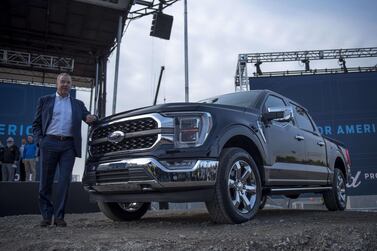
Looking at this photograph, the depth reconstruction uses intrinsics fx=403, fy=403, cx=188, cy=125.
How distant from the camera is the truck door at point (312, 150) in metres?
5.75

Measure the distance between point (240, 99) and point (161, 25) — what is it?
9.94 metres

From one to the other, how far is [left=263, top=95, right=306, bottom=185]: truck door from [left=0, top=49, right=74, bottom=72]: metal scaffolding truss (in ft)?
51.9

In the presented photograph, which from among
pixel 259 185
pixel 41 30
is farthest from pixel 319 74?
pixel 259 185

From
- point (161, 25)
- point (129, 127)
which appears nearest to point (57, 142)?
point (129, 127)

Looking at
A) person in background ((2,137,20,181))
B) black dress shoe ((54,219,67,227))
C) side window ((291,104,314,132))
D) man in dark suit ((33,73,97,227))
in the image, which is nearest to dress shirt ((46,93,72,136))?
man in dark suit ((33,73,97,227))

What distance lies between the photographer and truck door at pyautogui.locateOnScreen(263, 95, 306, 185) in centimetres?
481

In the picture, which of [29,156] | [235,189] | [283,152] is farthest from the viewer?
[29,156]

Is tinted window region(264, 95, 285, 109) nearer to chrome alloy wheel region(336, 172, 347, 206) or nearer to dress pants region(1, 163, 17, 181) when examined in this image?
chrome alloy wheel region(336, 172, 347, 206)

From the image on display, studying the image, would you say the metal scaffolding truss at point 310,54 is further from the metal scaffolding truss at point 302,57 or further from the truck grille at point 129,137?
the truck grille at point 129,137

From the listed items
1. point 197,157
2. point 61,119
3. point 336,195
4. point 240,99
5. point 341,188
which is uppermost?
point 240,99

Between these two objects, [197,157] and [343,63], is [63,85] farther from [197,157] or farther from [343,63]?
[343,63]

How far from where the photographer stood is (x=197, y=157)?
12.4ft

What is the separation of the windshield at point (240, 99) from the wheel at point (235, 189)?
96 centimetres

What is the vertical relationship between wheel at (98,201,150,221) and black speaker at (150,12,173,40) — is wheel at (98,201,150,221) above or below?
below
